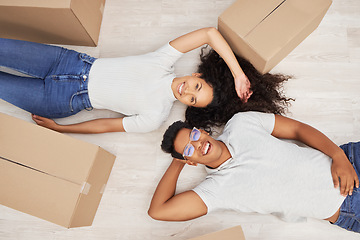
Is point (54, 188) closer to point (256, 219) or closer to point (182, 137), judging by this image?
point (182, 137)

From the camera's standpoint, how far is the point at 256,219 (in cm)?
139

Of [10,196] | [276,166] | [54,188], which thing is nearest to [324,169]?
[276,166]

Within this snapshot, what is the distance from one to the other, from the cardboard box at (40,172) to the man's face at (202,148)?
0.39 metres

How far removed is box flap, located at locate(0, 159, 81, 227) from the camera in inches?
41.3

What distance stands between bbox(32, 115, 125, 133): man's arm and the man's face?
0.37m

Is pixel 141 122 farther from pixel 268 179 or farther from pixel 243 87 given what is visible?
pixel 268 179

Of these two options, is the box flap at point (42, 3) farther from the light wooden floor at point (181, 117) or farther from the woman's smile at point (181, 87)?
the woman's smile at point (181, 87)

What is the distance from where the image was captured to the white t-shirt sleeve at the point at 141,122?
133cm

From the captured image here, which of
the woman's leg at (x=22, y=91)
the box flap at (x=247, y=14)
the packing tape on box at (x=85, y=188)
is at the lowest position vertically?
the packing tape on box at (x=85, y=188)

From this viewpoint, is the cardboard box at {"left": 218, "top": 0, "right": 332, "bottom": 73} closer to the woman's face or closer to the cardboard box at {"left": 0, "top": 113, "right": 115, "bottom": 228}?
the woman's face

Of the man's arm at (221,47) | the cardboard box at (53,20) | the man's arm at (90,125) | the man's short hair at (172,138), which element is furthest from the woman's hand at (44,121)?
the man's arm at (221,47)

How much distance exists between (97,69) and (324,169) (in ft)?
3.71


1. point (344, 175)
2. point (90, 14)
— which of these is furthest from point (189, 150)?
point (90, 14)

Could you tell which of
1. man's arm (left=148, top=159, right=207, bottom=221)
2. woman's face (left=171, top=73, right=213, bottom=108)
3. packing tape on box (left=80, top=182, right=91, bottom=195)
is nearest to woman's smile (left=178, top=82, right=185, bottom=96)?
woman's face (left=171, top=73, right=213, bottom=108)
